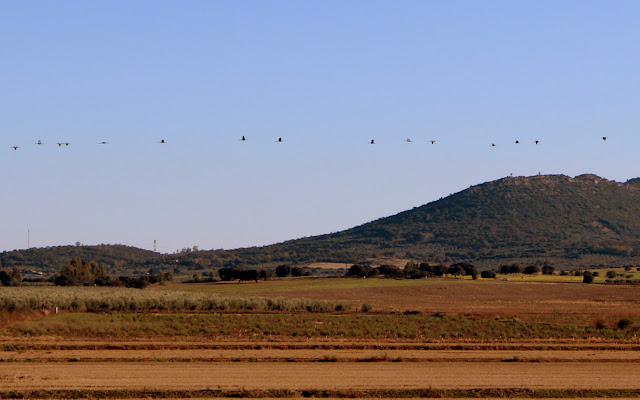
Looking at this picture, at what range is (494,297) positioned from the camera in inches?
3199

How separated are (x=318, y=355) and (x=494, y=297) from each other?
165 ft

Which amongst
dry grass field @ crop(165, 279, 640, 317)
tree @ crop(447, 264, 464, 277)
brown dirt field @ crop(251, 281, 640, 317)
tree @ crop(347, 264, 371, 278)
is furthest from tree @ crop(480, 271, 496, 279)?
tree @ crop(347, 264, 371, 278)

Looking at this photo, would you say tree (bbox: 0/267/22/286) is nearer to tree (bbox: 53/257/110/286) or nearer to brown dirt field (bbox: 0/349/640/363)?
tree (bbox: 53/257/110/286)

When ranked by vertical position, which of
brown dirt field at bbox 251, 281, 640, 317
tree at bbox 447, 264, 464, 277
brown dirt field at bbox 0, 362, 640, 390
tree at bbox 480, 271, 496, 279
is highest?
tree at bbox 447, 264, 464, 277

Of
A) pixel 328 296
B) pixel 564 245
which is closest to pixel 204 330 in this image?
pixel 328 296

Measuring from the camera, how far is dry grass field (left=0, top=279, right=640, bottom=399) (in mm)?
26359

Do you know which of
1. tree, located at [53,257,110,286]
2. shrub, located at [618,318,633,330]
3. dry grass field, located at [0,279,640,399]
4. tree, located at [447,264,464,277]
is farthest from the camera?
tree, located at [447,264,464,277]

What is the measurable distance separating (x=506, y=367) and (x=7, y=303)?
35905mm

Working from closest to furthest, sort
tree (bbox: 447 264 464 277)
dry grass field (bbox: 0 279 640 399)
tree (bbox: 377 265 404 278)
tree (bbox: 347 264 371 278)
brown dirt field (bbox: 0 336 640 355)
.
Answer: dry grass field (bbox: 0 279 640 399)
brown dirt field (bbox: 0 336 640 355)
tree (bbox: 347 264 371 278)
tree (bbox: 377 265 404 278)
tree (bbox: 447 264 464 277)

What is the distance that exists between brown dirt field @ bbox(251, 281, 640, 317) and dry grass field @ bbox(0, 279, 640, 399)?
4801 millimetres

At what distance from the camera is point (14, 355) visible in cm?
3306

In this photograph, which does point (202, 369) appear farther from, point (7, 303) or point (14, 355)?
point (7, 303)

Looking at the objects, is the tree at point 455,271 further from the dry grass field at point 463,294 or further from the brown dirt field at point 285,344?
→ the brown dirt field at point 285,344

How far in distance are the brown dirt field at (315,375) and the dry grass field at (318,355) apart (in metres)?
0.04
